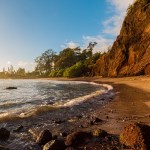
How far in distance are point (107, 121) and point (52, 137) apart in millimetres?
4261

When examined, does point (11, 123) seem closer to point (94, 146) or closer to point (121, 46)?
point (94, 146)

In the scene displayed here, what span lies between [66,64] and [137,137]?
380ft

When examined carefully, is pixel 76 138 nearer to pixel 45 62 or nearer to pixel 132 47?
pixel 132 47

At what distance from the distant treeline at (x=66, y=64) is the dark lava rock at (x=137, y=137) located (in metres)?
75.7

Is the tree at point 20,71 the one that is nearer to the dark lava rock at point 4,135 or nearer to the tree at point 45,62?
the tree at point 45,62

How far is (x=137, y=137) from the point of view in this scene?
332 inches

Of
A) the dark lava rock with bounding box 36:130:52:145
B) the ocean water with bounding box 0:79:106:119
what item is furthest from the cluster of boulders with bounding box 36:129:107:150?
the ocean water with bounding box 0:79:106:119

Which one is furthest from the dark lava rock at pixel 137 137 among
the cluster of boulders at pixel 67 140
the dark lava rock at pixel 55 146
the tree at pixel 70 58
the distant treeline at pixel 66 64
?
the tree at pixel 70 58

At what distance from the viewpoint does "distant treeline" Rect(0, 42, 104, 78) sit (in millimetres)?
91625

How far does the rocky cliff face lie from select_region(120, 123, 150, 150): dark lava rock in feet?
149

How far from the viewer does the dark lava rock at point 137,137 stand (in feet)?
27.1

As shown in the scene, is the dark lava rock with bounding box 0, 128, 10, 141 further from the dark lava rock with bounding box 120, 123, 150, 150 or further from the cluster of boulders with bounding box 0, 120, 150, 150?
the dark lava rock with bounding box 120, 123, 150, 150

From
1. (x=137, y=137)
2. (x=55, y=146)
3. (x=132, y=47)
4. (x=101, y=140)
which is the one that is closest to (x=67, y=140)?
(x=55, y=146)

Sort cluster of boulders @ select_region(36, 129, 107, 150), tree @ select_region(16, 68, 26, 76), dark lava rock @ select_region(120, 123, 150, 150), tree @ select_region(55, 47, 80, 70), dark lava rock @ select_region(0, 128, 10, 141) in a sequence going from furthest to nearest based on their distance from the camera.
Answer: tree @ select_region(16, 68, 26, 76) < tree @ select_region(55, 47, 80, 70) < dark lava rock @ select_region(0, 128, 10, 141) < cluster of boulders @ select_region(36, 129, 107, 150) < dark lava rock @ select_region(120, 123, 150, 150)
